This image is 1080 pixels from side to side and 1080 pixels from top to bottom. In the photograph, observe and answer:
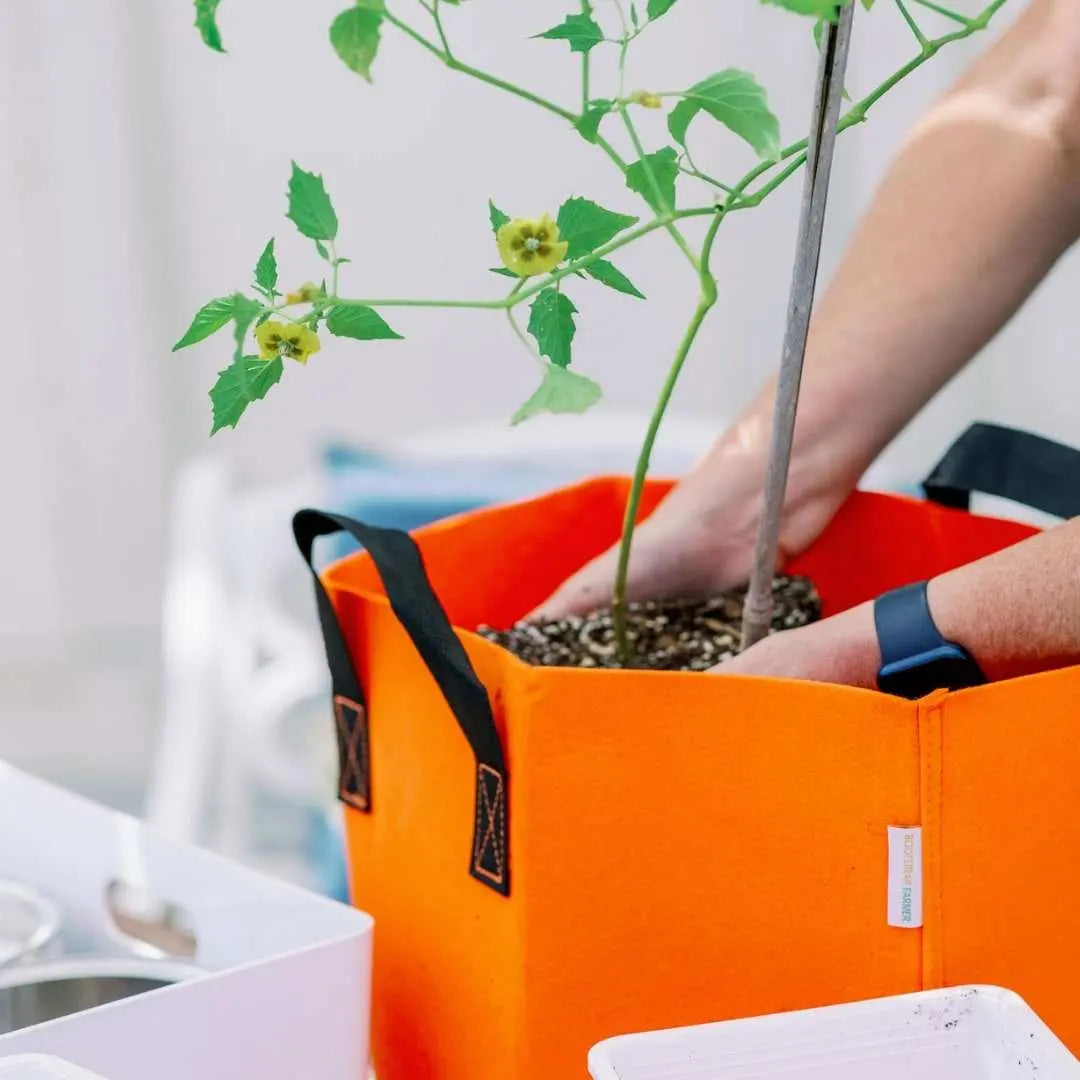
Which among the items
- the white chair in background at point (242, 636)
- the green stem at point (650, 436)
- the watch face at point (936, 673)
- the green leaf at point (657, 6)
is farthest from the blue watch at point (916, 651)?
the white chair in background at point (242, 636)

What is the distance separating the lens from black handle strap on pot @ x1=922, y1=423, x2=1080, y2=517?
63 cm

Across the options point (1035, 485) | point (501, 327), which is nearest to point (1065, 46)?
point (1035, 485)

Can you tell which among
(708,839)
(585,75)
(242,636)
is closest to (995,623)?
(708,839)

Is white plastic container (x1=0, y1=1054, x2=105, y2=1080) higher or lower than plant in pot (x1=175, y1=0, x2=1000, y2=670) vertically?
lower

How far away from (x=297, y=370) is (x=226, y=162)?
29cm

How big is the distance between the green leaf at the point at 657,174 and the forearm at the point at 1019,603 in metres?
0.16

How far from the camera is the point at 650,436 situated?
55 cm

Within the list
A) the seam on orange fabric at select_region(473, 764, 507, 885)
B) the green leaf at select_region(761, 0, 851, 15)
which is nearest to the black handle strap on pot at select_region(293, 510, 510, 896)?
the seam on orange fabric at select_region(473, 764, 507, 885)

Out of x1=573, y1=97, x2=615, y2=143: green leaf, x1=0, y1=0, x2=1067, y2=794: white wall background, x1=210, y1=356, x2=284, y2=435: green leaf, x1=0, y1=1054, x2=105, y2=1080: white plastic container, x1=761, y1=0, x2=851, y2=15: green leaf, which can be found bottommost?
x1=0, y1=1054, x2=105, y2=1080: white plastic container

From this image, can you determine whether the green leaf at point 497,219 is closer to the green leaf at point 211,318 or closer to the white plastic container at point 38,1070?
the green leaf at point 211,318

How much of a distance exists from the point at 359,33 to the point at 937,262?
33 centimetres

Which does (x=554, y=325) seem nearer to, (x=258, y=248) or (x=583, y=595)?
(x=583, y=595)

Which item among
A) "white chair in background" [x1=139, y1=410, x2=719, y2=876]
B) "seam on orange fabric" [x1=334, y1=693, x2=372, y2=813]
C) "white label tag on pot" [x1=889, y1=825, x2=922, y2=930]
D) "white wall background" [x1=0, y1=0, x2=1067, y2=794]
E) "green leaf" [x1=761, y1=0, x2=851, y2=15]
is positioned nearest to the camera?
"green leaf" [x1=761, y1=0, x2=851, y2=15]

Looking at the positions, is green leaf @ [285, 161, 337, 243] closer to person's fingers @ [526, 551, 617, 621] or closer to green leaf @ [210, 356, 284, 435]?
green leaf @ [210, 356, 284, 435]
